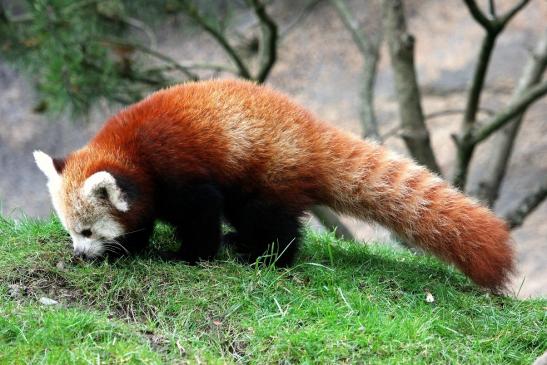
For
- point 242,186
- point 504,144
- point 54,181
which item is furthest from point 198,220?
point 504,144

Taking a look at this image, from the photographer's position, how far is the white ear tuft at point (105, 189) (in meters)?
4.41

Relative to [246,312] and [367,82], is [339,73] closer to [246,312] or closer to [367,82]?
[367,82]

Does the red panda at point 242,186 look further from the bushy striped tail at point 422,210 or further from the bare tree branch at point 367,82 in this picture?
the bare tree branch at point 367,82

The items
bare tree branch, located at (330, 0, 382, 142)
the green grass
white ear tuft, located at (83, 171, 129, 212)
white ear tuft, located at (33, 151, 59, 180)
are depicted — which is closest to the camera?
the green grass

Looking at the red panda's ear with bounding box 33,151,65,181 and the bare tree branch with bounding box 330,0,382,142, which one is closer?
the red panda's ear with bounding box 33,151,65,181

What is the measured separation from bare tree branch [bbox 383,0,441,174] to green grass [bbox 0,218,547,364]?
118 inches

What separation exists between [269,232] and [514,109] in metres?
3.69

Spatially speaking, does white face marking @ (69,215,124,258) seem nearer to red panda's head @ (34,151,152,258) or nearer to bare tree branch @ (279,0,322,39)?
red panda's head @ (34,151,152,258)

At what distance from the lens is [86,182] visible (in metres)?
4.46

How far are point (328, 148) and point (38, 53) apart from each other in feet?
12.6

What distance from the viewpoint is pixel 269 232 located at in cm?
474

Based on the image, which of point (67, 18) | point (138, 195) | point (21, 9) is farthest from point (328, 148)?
point (21, 9)

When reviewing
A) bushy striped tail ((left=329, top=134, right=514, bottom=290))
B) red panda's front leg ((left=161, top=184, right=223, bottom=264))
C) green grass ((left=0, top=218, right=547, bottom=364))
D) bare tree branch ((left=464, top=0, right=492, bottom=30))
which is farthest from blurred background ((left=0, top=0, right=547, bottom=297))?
red panda's front leg ((left=161, top=184, right=223, bottom=264))

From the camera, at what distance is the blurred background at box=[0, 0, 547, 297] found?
7570 mm
